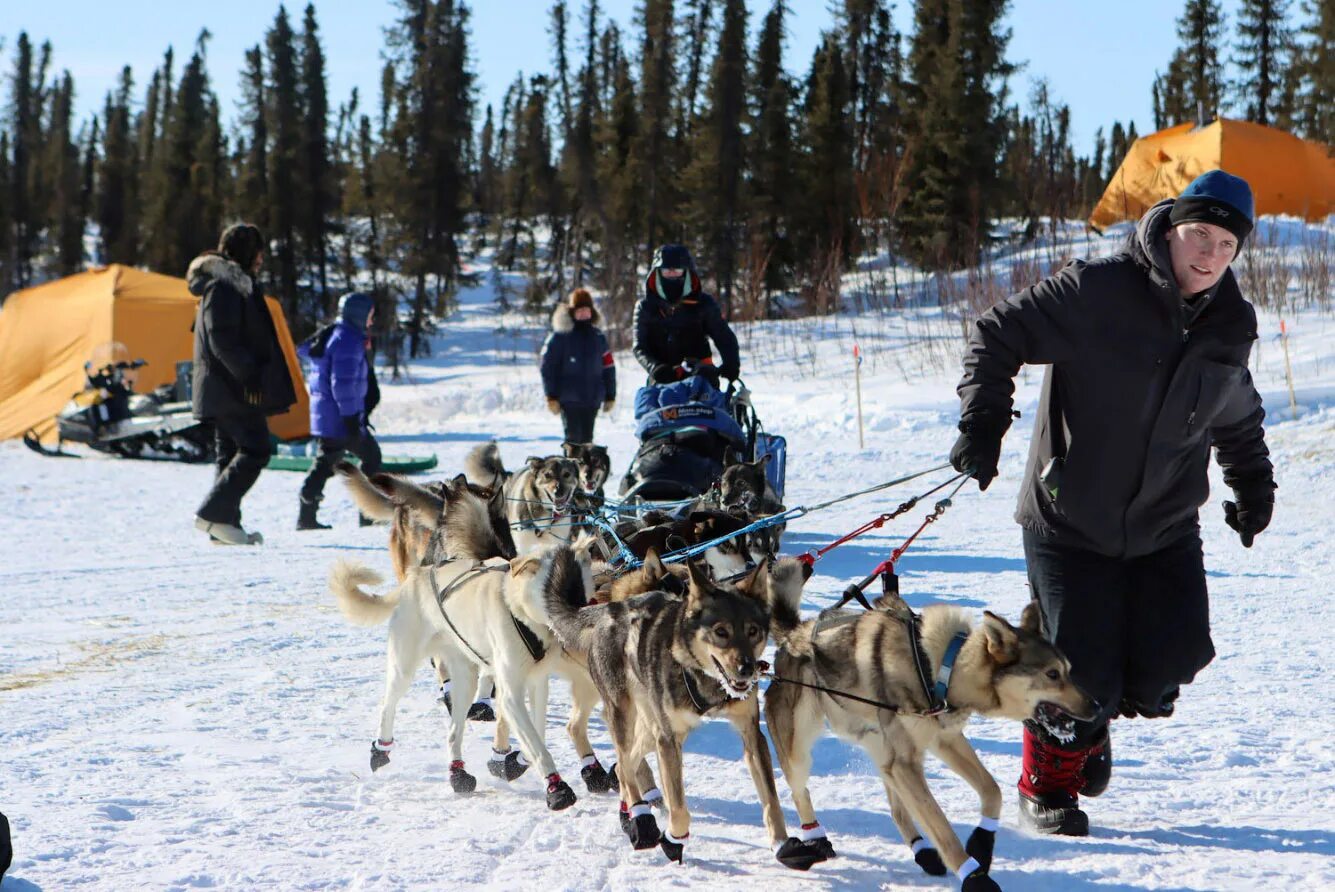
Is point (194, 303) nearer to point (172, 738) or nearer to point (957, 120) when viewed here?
point (172, 738)

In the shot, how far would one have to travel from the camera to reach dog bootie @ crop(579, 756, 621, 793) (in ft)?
11.9

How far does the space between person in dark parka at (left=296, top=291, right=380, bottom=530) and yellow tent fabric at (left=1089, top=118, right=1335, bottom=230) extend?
19909 mm

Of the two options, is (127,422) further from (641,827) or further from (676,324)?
(641,827)

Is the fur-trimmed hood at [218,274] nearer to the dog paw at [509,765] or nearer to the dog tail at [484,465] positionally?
the dog tail at [484,465]

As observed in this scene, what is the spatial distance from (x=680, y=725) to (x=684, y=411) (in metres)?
4.03

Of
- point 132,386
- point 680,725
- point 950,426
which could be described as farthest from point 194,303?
point 680,725

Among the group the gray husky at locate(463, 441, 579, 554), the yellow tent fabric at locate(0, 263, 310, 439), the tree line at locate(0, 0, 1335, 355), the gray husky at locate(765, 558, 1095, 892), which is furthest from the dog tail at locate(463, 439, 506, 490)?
the tree line at locate(0, 0, 1335, 355)

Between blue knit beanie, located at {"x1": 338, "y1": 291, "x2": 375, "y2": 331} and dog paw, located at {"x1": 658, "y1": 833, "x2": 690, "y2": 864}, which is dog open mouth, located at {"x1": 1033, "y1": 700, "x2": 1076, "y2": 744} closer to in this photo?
dog paw, located at {"x1": 658, "y1": 833, "x2": 690, "y2": 864}

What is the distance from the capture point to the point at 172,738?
163 inches

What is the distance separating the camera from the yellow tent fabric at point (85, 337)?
17.0 meters

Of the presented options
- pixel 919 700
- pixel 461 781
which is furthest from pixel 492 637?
pixel 919 700

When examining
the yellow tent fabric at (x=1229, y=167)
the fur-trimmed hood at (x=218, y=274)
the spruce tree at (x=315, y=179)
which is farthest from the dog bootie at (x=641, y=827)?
the spruce tree at (x=315, y=179)

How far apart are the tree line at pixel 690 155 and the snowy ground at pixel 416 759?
52.5 ft

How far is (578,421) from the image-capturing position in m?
9.81
